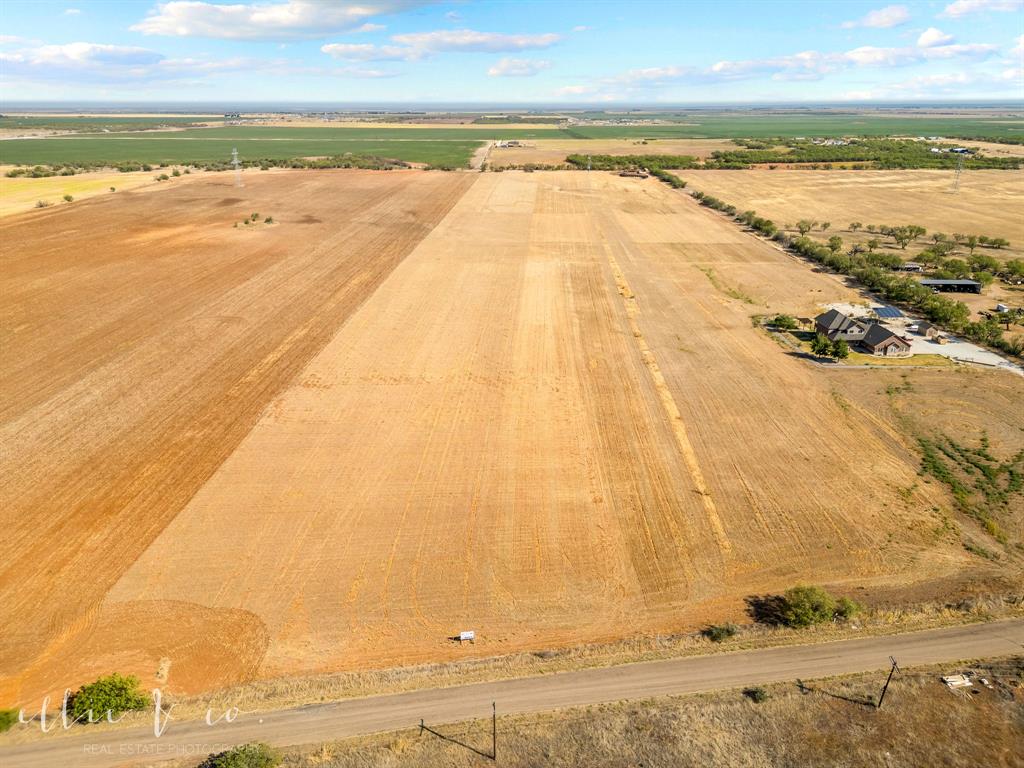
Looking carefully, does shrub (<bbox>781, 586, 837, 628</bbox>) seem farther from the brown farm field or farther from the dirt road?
the brown farm field

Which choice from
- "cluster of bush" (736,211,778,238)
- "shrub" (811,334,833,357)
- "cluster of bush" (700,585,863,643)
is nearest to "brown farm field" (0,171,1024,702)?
"cluster of bush" (700,585,863,643)

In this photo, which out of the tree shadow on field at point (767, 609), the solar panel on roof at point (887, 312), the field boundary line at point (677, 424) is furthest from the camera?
the solar panel on roof at point (887, 312)

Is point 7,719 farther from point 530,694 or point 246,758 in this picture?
point 530,694

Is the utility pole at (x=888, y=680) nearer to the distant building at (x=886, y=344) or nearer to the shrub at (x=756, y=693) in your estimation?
the shrub at (x=756, y=693)

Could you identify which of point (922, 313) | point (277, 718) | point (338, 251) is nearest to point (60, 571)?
point (277, 718)

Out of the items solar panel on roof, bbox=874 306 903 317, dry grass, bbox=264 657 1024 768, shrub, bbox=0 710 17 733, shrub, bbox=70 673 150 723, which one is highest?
solar panel on roof, bbox=874 306 903 317

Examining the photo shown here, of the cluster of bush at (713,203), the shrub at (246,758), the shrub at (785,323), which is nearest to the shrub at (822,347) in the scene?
the shrub at (785,323)

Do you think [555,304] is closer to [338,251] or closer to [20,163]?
[338,251]
